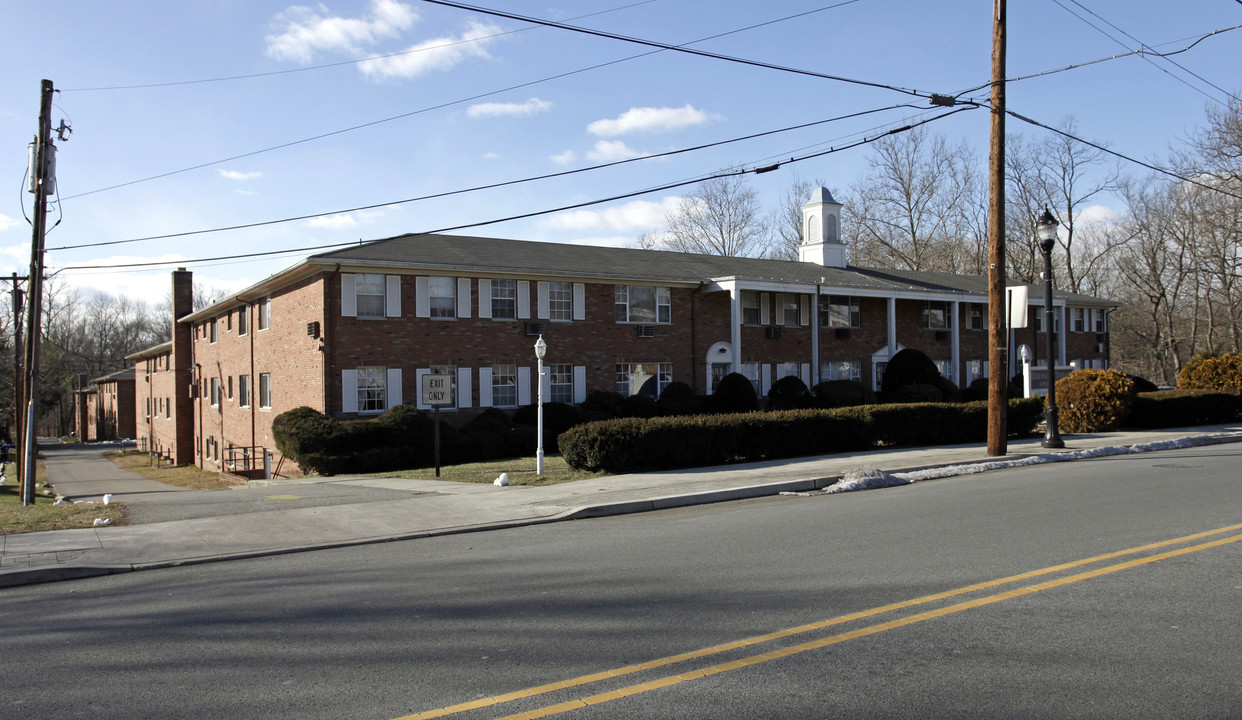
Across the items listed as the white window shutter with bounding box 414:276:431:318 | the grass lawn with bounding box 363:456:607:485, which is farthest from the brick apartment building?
the grass lawn with bounding box 363:456:607:485

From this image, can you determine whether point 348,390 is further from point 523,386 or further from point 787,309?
point 787,309

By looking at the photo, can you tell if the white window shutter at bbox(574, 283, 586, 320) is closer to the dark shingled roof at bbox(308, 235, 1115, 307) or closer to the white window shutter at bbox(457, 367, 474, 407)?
the dark shingled roof at bbox(308, 235, 1115, 307)

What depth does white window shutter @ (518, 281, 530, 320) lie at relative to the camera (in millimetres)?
25516

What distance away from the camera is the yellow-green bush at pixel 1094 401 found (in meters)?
22.9

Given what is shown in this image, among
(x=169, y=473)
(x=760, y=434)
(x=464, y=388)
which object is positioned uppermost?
(x=464, y=388)

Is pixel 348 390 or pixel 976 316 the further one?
pixel 976 316

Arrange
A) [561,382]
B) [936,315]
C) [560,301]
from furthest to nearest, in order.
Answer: [936,315], [560,301], [561,382]

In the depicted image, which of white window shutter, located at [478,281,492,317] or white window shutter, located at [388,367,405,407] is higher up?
white window shutter, located at [478,281,492,317]

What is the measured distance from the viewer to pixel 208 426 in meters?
36.8

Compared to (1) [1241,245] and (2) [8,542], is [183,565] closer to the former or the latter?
(2) [8,542]

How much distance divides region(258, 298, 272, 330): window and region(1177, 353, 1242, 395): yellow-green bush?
30.2 m

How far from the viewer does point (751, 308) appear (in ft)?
101

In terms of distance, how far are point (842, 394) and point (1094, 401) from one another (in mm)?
7911

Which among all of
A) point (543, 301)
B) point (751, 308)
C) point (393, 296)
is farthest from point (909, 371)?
point (393, 296)
